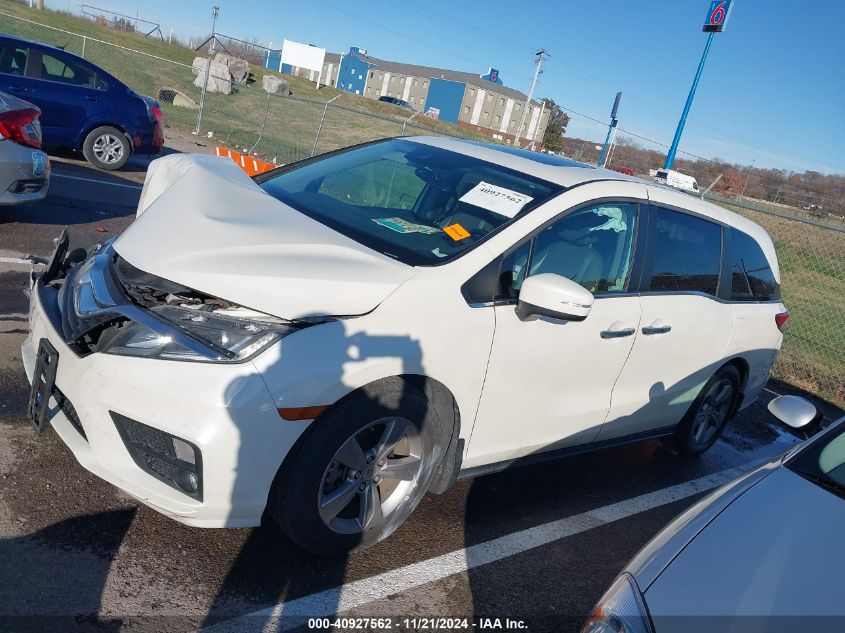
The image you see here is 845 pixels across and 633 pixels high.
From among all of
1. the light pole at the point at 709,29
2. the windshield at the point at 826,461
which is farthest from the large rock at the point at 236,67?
the windshield at the point at 826,461

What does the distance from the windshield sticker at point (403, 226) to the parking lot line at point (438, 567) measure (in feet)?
5.05

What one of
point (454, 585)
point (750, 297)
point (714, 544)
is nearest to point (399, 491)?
point (454, 585)

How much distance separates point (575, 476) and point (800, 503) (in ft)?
7.52

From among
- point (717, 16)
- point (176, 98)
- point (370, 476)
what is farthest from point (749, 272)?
point (176, 98)

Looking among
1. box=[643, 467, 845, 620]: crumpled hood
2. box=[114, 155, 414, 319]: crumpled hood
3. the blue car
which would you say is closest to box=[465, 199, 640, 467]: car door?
box=[114, 155, 414, 319]: crumpled hood

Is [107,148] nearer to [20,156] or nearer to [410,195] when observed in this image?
[20,156]

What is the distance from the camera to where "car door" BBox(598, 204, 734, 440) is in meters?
4.15

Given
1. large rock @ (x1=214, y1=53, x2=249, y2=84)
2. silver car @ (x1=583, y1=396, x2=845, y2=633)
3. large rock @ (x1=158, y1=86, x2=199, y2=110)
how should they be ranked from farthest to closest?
large rock @ (x1=214, y1=53, x2=249, y2=84) → large rock @ (x1=158, y1=86, x2=199, y2=110) → silver car @ (x1=583, y1=396, x2=845, y2=633)

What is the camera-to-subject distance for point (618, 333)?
12.8ft

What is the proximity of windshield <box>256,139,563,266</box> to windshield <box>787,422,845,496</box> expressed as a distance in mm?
1597

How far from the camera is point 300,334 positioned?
273 cm

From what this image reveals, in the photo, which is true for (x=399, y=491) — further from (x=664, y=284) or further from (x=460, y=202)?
(x=664, y=284)

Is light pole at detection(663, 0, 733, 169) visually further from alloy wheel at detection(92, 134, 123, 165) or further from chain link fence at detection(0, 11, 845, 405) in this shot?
alloy wheel at detection(92, 134, 123, 165)

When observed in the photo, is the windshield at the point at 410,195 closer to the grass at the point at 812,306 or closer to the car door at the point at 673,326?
the car door at the point at 673,326
